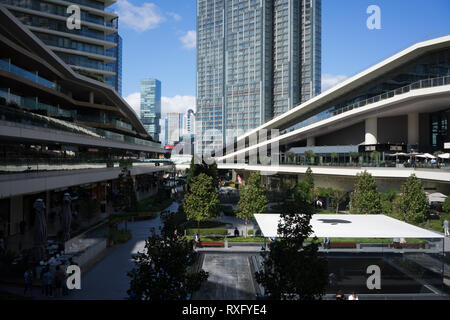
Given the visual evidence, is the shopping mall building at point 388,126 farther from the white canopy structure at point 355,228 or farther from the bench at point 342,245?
the white canopy structure at point 355,228

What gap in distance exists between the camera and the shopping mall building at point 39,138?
19.1 meters

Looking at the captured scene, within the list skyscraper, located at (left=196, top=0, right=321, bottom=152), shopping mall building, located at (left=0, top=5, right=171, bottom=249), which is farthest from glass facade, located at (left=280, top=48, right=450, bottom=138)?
skyscraper, located at (left=196, top=0, right=321, bottom=152)

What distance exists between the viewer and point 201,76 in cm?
13275

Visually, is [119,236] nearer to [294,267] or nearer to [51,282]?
[51,282]

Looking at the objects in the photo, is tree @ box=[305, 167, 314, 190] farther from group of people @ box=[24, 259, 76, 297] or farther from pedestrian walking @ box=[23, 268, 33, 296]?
pedestrian walking @ box=[23, 268, 33, 296]

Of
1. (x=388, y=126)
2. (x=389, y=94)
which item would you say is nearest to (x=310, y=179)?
(x=389, y=94)

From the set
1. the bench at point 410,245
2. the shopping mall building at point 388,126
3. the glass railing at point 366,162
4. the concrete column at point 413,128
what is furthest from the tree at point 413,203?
the concrete column at point 413,128

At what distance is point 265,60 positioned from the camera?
374 ft

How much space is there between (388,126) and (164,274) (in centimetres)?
4147

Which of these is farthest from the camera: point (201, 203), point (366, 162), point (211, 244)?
point (366, 162)

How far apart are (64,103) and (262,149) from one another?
120 feet
